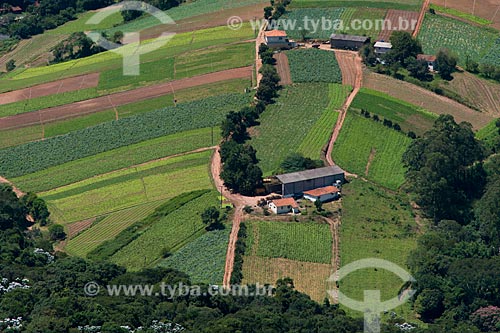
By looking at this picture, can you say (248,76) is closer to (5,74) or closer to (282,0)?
(282,0)

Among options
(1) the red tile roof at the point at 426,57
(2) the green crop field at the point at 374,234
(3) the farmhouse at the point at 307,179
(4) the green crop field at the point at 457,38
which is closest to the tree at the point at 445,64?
(1) the red tile roof at the point at 426,57

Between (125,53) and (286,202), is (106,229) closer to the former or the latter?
(286,202)

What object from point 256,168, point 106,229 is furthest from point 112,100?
point 106,229

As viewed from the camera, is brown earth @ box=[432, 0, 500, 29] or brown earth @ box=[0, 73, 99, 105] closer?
brown earth @ box=[0, 73, 99, 105]

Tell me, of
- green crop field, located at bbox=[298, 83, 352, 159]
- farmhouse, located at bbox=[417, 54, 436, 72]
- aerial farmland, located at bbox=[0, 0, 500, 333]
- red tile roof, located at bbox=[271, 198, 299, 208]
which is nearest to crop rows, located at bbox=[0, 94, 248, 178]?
aerial farmland, located at bbox=[0, 0, 500, 333]

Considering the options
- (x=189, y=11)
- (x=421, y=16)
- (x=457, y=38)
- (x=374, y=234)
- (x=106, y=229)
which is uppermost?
(x=421, y=16)

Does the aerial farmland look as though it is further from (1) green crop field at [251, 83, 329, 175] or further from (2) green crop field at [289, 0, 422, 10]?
(2) green crop field at [289, 0, 422, 10]
